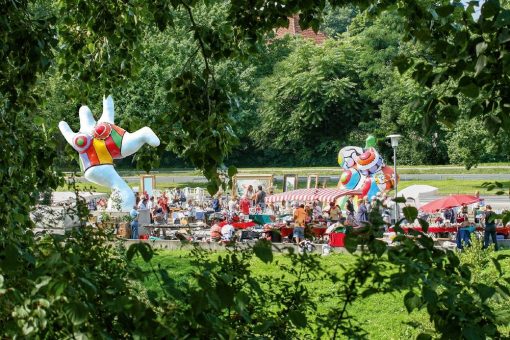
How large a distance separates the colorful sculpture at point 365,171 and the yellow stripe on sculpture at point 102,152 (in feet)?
28.0

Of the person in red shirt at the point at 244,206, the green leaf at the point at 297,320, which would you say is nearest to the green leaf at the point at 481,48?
the green leaf at the point at 297,320

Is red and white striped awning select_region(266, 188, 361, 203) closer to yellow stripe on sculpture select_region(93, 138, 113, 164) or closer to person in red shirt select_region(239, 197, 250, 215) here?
person in red shirt select_region(239, 197, 250, 215)

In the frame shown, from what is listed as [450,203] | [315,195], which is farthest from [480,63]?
[315,195]

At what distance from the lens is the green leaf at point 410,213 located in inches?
146

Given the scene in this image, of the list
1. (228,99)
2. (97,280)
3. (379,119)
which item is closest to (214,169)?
(228,99)

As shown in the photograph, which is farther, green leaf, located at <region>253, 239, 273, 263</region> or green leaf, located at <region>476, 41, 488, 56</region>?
green leaf, located at <region>476, 41, 488, 56</region>

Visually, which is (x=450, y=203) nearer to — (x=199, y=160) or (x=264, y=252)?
(x=199, y=160)

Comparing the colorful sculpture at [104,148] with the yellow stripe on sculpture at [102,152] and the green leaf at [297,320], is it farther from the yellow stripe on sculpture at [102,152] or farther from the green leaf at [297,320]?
the green leaf at [297,320]

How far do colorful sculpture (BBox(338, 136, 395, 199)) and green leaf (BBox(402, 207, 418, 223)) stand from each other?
25.3 meters

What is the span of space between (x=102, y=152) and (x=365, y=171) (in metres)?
9.36

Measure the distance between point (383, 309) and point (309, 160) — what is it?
4384 centimetres

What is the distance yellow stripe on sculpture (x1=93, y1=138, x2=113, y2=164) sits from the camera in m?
25.6

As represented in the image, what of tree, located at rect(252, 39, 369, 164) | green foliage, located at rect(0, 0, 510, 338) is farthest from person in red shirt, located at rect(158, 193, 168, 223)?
tree, located at rect(252, 39, 369, 164)

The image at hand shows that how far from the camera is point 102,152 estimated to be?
25.8 metres
